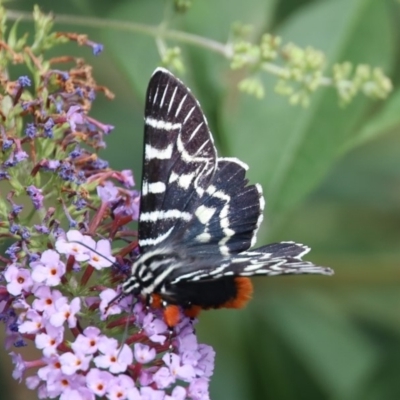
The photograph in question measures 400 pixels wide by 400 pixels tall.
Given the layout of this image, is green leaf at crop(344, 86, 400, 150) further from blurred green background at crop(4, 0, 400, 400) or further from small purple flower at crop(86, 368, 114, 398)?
small purple flower at crop(86, 368, 114, 398)

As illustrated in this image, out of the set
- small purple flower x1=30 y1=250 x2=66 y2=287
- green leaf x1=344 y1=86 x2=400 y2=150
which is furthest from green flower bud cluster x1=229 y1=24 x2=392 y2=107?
small purple flower x1=30 y1=250 x2=66 y2=287

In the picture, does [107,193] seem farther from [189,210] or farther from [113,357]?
[113,357]

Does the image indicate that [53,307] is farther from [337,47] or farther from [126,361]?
[337,47]

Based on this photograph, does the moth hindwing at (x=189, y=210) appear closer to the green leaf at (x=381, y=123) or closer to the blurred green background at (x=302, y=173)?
the blurred green background at (x=302, y=173)

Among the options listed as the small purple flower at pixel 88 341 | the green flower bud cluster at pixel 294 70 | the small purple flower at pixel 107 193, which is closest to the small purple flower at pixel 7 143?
the small purple flower at pixel 107 193

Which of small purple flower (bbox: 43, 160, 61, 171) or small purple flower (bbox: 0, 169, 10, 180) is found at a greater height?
small purple flower (bbox: 43, 160, 61, 171)

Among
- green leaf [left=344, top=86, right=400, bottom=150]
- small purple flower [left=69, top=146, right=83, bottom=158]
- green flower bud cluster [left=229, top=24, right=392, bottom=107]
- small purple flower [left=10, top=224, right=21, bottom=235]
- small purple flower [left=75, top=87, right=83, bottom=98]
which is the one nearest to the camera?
small purple flower [left=10, top=224, right=21, bottom=235]

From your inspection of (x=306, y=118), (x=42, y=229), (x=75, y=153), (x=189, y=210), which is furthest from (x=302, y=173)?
(x=42, y=229)
